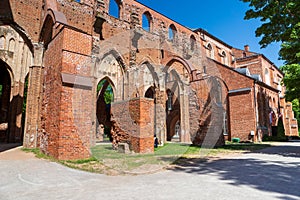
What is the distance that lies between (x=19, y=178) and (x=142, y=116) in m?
5.41

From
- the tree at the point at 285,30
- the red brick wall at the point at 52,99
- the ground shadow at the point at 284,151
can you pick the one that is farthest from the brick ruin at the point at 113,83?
the tree at the point at 285,30

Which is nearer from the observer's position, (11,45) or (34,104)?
(34,104)

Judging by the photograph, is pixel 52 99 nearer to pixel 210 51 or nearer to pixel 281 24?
pixel 281 24

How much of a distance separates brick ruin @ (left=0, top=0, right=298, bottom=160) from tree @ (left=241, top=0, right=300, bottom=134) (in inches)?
162

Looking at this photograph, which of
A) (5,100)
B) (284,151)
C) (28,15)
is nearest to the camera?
(284,151)

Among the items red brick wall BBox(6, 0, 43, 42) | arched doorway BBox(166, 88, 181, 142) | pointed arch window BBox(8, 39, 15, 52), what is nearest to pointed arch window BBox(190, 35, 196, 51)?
arched doorway BBox(166, 88, 181, 142)

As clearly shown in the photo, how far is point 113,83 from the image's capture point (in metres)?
18.1

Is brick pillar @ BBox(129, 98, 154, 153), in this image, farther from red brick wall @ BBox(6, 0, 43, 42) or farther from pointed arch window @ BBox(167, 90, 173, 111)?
pointed arch window @ BBox(167, 90, 173, 111)

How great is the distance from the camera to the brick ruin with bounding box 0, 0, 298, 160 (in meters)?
7.23

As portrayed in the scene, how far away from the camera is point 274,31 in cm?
1081

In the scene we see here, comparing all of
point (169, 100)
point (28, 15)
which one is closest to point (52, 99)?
point (28, 15)

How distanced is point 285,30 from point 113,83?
12719 mm

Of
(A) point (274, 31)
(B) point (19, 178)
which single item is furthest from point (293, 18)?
(B) point (19, 178)

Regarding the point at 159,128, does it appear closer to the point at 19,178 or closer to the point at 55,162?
the point at 55,162
